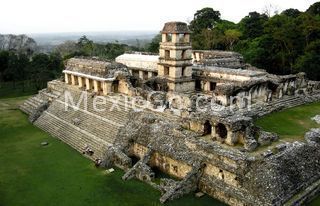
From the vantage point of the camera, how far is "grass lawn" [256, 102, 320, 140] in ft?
54.8

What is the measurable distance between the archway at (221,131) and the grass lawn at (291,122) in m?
2.99

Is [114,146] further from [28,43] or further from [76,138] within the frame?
[28,43]

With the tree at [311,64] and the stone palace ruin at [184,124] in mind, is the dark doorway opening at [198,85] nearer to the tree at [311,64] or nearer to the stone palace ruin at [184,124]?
the stone palace ruin at [184,124]

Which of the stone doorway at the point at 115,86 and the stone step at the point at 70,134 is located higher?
the stone doorway at the point at 115,86

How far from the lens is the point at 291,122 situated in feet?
61.0

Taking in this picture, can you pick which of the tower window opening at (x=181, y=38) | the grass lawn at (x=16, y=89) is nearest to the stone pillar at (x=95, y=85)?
the tower window opening at (x=181, y=38)

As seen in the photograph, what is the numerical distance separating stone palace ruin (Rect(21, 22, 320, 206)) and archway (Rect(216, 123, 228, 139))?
4 centimetres

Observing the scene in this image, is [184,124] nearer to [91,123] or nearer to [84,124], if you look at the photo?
[91,123]

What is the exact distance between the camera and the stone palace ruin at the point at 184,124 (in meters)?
12.5

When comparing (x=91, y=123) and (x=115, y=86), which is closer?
(x=91, y=123)

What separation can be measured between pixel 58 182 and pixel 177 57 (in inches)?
491

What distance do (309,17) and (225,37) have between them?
13785 mm

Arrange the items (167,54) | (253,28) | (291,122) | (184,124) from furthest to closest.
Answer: (253,28)
(167,54)
(291,122)
(184,124)

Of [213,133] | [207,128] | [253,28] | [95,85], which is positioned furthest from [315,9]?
[213,133]
